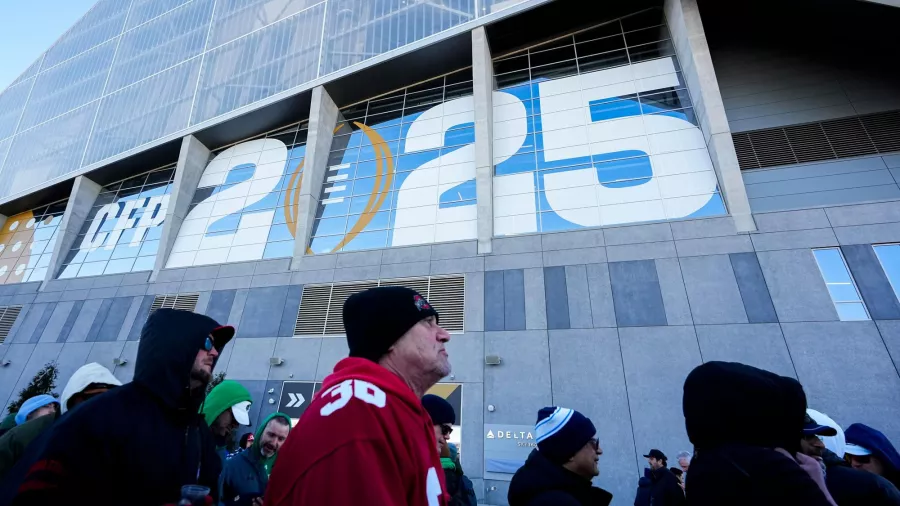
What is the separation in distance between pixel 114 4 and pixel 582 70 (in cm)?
3261

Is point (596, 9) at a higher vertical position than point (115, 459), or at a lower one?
higher

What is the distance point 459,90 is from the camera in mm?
17141

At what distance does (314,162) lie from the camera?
1633 cm

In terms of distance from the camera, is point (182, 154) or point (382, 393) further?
point (182, 154)

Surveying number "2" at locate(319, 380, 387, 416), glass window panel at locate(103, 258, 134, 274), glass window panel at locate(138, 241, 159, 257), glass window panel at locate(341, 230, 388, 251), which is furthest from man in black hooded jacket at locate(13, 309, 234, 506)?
glass window panel at locate(103, 258, 134, 274)

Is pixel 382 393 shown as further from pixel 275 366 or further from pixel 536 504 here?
pixel 275 366

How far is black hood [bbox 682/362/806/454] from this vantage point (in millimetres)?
1638

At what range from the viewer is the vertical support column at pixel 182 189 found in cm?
1739

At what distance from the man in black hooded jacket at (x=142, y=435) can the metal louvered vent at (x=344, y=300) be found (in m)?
10.5

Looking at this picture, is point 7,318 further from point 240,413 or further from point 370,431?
point 370,431

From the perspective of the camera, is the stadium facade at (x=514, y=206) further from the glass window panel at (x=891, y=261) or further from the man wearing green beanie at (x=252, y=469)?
the man wearing green beanie at (x=252, y=469)

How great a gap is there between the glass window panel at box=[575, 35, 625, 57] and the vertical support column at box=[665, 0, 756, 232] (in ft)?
5.83

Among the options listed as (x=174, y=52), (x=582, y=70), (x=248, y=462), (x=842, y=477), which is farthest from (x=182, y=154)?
(x=842, y=477)

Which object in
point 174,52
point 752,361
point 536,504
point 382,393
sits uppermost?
Answer: point 174,52
